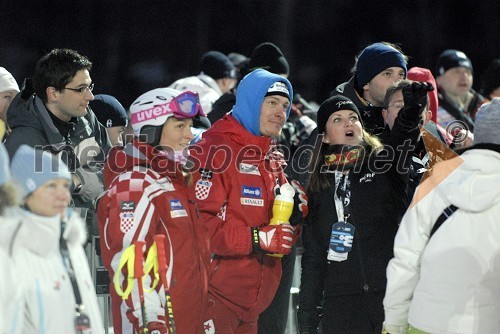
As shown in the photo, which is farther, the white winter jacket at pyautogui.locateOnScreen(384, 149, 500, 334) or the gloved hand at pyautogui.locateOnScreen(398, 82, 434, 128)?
the gloved hand at pyautogui.locateOnScreen(398, 82, 434, 128)

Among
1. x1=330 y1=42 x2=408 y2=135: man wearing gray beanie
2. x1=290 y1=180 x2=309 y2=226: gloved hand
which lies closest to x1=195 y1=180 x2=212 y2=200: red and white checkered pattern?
x1=290 y1=180 x2=309 y2=226: gloved hand

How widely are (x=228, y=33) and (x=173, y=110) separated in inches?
260

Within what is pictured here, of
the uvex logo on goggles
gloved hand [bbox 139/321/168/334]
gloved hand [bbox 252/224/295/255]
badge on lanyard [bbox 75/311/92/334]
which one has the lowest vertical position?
gloved hand [bbox 139/321/168/334]

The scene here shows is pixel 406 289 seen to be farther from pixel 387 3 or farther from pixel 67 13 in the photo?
pixel 387 3

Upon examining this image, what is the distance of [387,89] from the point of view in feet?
24.2

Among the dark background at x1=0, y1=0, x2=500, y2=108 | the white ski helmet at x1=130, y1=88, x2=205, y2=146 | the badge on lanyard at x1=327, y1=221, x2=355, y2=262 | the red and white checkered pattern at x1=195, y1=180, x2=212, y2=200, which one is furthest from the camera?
the dark background at x1=0, y1=0, x2=500, y2=108

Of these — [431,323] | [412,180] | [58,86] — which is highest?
[58,86]

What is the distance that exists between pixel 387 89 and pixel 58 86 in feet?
7.00

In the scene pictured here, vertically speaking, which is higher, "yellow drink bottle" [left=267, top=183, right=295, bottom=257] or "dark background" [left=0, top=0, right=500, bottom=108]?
"dark background" [left=0, top=0, right=500, bottom=108]

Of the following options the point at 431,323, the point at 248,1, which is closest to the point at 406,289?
the point at 431,323

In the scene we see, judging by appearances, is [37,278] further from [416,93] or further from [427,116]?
[427,116]

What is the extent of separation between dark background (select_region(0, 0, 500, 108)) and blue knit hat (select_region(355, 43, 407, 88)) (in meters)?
3.77

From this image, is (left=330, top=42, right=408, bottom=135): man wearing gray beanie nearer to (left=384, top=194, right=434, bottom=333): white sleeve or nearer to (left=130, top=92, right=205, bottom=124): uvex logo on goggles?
(left=130, top=92, right=205, bottom=124): uvex logo on goggles

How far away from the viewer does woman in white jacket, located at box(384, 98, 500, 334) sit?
17.5 feet
